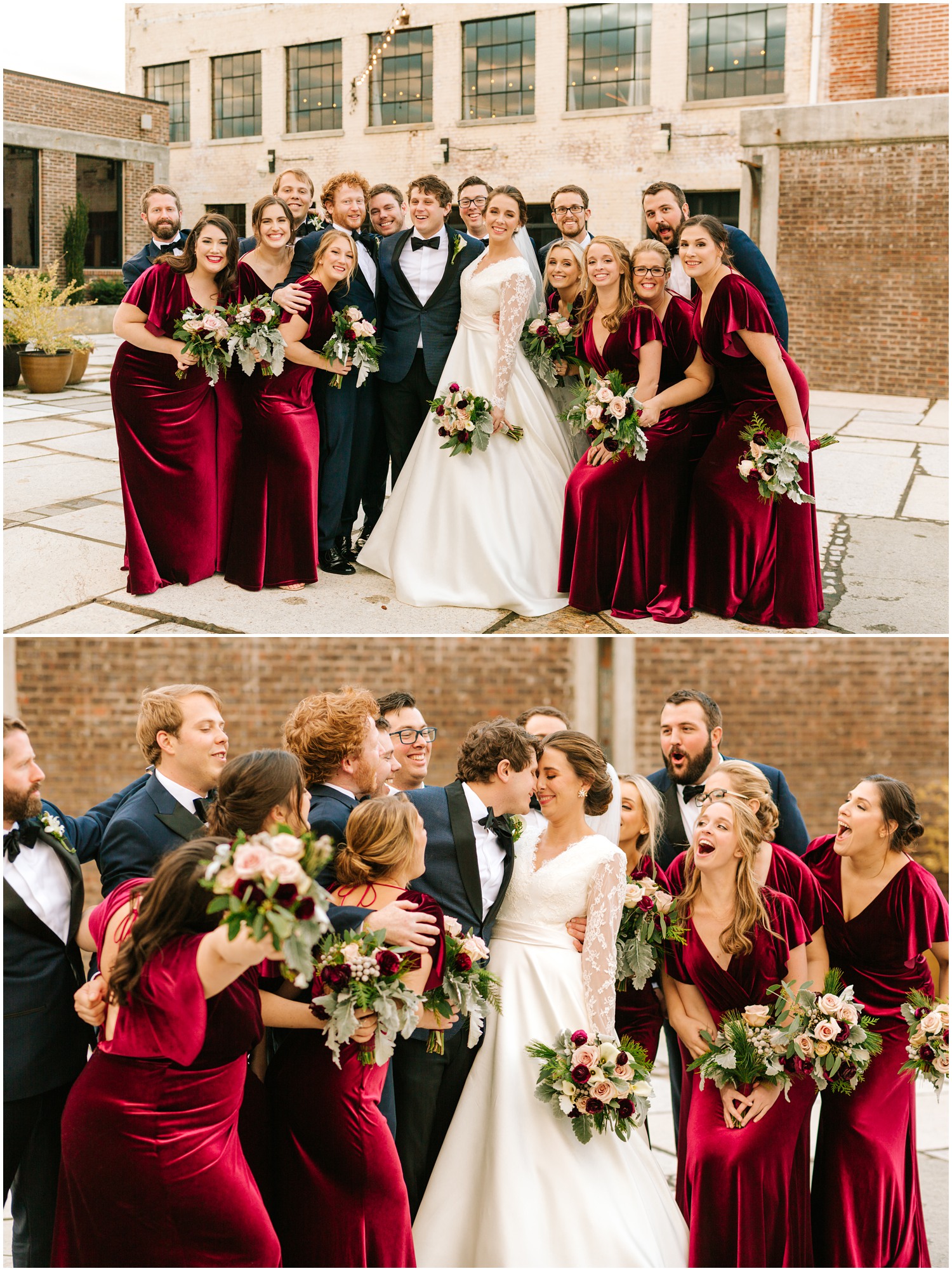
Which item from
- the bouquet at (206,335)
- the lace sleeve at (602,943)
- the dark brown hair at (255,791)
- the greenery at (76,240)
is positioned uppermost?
the greenery at (76,240)

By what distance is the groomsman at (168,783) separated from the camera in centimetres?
339

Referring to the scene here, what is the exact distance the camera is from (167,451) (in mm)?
5781

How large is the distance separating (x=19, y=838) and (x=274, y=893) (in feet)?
4.06

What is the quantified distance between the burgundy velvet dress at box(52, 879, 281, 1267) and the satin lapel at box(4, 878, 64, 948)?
18.9 inches

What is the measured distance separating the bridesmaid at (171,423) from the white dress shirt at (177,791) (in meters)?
2.62

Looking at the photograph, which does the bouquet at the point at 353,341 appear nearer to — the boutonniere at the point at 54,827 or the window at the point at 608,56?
the boutonniere at the point at 54,827

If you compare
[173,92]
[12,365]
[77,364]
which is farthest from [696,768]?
[173,92]

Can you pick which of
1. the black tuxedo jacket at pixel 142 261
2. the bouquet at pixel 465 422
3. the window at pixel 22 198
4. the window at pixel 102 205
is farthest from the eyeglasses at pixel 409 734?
the window at pixel 102 205

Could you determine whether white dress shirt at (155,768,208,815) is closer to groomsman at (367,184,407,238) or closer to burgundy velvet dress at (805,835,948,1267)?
burgundy velvet dress at (805,835,948,1267)

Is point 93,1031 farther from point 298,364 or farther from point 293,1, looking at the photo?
point 293,1

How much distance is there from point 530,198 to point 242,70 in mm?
7903

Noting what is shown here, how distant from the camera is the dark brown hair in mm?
3002

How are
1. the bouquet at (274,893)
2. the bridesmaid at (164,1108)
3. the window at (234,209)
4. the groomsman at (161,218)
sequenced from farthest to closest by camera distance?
the window at (234,209) < the groomsman at (161,218) < the bridesmaid at (164,1108) < the bouquet at (274,893)

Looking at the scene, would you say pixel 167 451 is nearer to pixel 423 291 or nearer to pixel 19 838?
pixel 423 291
